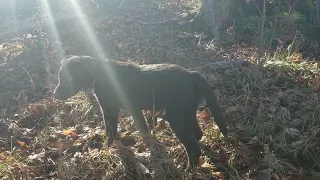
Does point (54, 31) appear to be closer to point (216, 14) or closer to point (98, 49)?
point (98, 49)

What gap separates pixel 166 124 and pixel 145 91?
3.03 feet

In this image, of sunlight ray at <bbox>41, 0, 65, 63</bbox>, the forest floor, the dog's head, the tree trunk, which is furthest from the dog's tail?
sunlight ray at <bbox>41, 0, 65, 63</bbox>

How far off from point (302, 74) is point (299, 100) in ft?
2.79

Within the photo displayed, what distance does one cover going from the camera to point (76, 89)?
4363 mm

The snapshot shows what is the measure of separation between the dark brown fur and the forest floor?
1.14ft

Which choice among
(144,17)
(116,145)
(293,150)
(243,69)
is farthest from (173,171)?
(144,17)

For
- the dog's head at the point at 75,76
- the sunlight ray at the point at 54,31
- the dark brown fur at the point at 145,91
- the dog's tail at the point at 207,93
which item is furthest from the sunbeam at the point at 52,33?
the dog's tail at the point at 207,93

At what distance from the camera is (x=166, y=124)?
15.5 feet

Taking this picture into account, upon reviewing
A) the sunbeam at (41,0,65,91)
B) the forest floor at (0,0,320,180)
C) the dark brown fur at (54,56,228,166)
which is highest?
the dark brown fur at (54,56,228,166)

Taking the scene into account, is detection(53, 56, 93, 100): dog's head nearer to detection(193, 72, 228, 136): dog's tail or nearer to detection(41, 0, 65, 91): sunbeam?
detection(193, 72, 228, 136): dog's tail

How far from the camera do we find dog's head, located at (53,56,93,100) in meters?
4.32

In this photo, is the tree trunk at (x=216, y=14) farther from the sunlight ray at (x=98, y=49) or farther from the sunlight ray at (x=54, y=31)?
the sunlight ray at (x=54, y=31)

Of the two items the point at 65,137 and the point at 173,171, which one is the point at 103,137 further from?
the point at 173,171

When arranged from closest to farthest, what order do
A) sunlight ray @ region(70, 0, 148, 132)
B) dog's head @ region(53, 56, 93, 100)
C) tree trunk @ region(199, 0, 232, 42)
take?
1. sunlight ray @ region(70, 0, 148, 132)
2. dog's head @ region(53, 56, 93, 100)
3. tree trunk @ region(199, 0, 232, 42)
